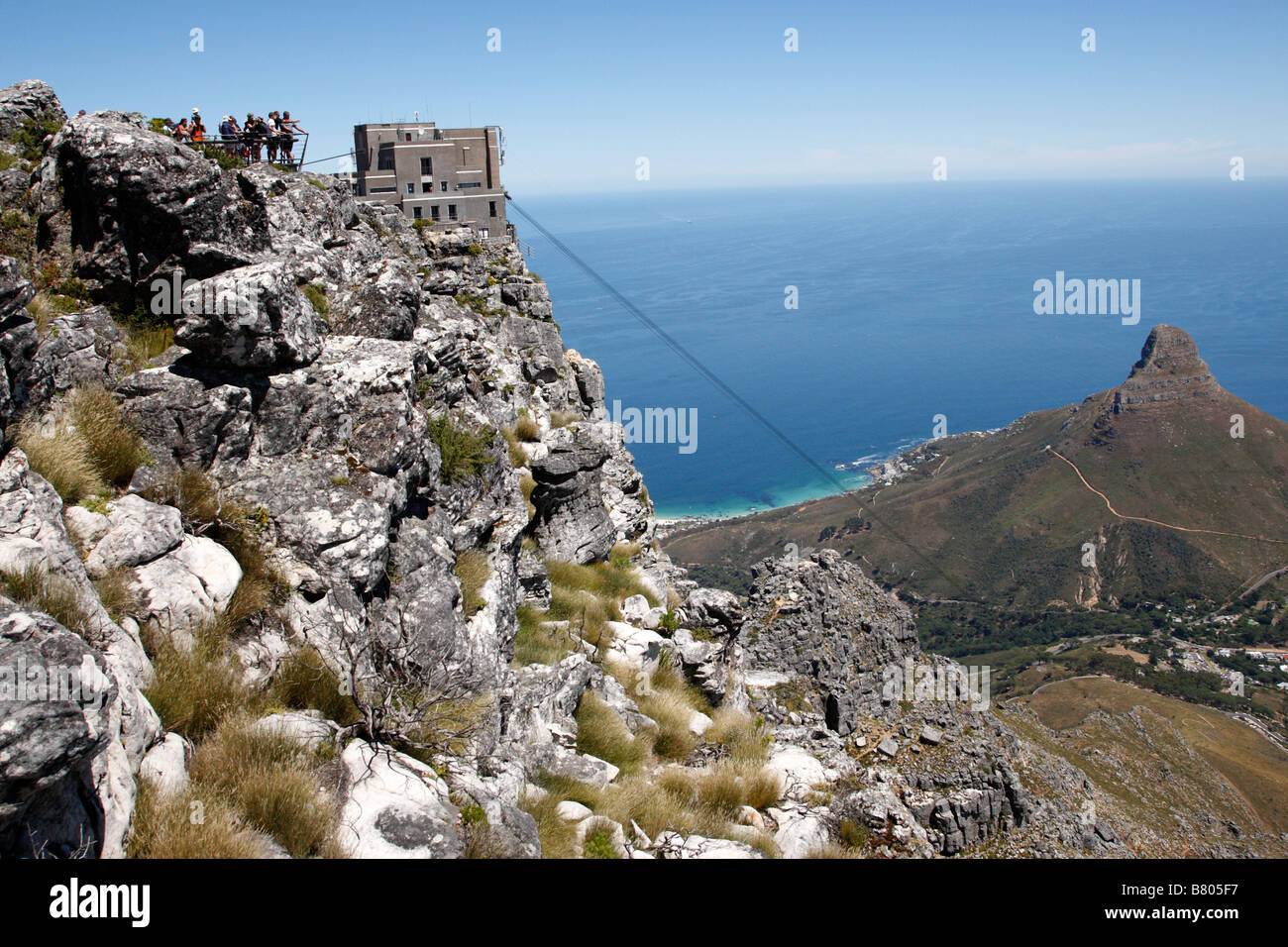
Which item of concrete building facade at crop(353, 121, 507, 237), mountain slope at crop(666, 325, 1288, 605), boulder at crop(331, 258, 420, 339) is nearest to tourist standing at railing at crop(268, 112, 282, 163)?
boulder at crop(331, 258, 420, 339)

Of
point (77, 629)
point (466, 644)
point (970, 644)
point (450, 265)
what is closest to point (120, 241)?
point (77, 629)

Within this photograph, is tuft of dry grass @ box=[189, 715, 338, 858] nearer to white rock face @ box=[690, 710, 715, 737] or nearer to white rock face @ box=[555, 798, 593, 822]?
white rock face @ box=[555, 798, 593, 822]

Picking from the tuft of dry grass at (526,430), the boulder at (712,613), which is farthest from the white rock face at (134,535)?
the tuft of dry grass at (526,430)

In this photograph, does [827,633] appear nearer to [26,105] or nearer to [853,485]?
[26,105]

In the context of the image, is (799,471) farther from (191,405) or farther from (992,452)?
(191,405)

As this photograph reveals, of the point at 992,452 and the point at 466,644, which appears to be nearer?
the point at 466,644

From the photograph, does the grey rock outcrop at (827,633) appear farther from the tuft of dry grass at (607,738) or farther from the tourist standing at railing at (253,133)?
the tourist standing at railing at (253,133)
